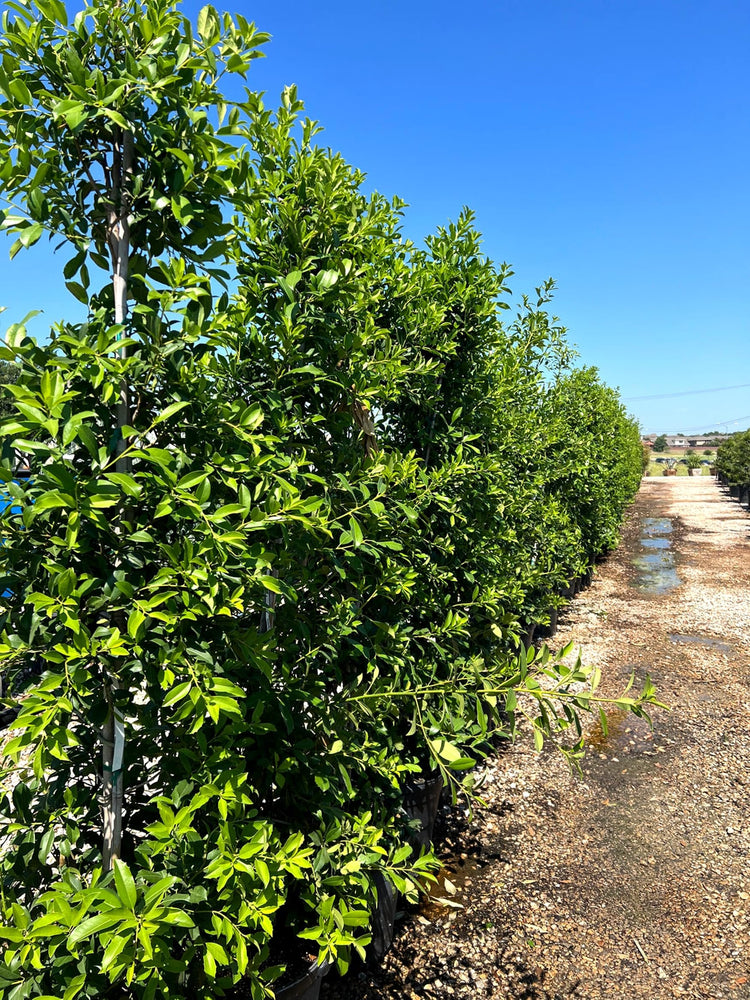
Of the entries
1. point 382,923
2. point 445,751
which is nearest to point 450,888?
point 382,923

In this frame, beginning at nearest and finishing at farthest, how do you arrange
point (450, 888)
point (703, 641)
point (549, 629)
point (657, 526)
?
point (450, 888), point (703, 641), point (549, 629), point (657, 526)

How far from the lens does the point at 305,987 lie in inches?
86.4

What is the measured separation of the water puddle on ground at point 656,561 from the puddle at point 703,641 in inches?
102

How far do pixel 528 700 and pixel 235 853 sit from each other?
5.37m

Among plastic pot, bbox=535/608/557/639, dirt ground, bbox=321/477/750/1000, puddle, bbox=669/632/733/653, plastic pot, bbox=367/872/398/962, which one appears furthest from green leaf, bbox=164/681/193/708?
puddle, bbox=669/632/733/653

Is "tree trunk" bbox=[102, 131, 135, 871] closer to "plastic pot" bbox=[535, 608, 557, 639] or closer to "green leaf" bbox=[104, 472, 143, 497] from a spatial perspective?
"green leaf" bbox=[104, 472, 143, 497]

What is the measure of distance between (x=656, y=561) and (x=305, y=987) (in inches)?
575

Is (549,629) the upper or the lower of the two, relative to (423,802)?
lower

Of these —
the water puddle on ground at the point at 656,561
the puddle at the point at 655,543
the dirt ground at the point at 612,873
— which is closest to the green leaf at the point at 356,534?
the dirt ground at the point at 612,873

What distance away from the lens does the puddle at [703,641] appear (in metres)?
8.25

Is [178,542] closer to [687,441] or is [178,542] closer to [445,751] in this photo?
[445,751]

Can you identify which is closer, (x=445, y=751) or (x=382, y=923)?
(x=445, y=751)

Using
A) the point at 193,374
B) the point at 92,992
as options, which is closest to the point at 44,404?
the point at 193,374

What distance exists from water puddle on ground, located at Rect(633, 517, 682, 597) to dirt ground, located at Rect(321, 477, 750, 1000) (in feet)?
15.2
